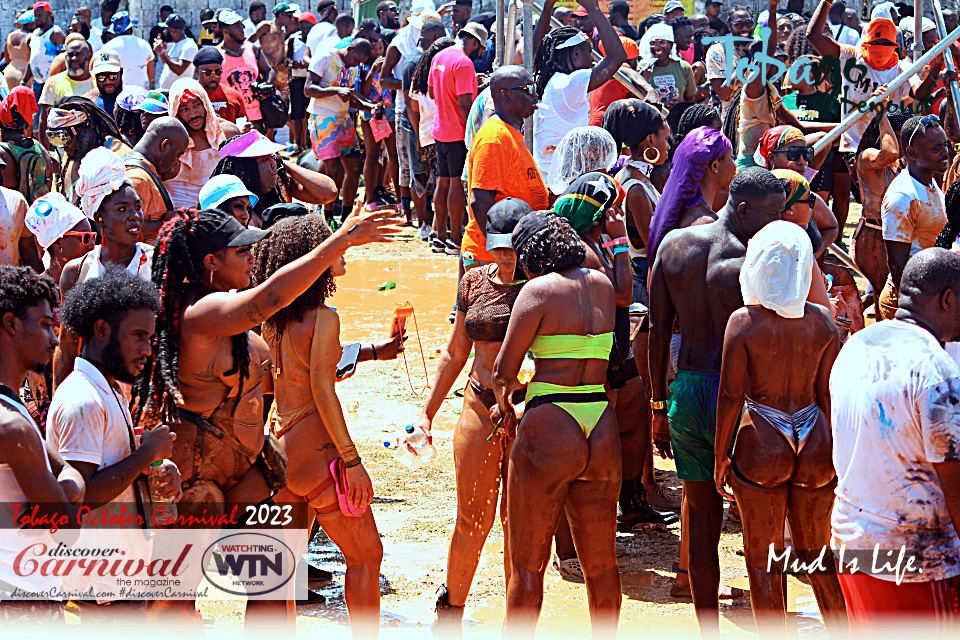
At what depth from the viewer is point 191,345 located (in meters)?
4.44

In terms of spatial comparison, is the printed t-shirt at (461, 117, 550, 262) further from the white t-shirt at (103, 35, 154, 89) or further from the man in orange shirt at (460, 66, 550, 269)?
the white t-shirt at (103, 35, 154, 89)

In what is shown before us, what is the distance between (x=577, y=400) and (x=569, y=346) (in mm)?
221

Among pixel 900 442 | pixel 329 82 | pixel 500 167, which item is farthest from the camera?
pixel 329 82

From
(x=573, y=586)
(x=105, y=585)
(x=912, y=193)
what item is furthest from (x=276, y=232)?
(x=912, y=193)

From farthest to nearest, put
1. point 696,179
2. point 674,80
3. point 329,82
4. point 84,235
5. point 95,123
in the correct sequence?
point 329,82 → point 674,80 → point 95,123 → point 84,235 → point 696,179

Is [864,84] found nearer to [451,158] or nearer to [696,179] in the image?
[451,158]

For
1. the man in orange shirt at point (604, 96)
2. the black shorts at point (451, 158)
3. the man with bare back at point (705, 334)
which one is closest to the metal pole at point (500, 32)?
the man in orange shirt at point (604, 96)

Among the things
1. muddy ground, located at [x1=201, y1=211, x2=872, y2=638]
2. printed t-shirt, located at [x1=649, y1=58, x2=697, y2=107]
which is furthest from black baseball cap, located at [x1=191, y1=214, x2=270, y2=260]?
printed t-shirt, located at [x1=649, y1=58, x2=697, y2=107]

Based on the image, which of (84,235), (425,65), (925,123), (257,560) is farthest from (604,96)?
(257,560)

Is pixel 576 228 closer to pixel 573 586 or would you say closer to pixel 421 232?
pixel 573 586

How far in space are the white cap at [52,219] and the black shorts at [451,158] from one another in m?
6.27

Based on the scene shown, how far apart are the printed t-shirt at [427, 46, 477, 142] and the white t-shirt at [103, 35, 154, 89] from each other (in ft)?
13.6

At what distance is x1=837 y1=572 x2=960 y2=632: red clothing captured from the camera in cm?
384

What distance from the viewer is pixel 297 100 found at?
17.9m
